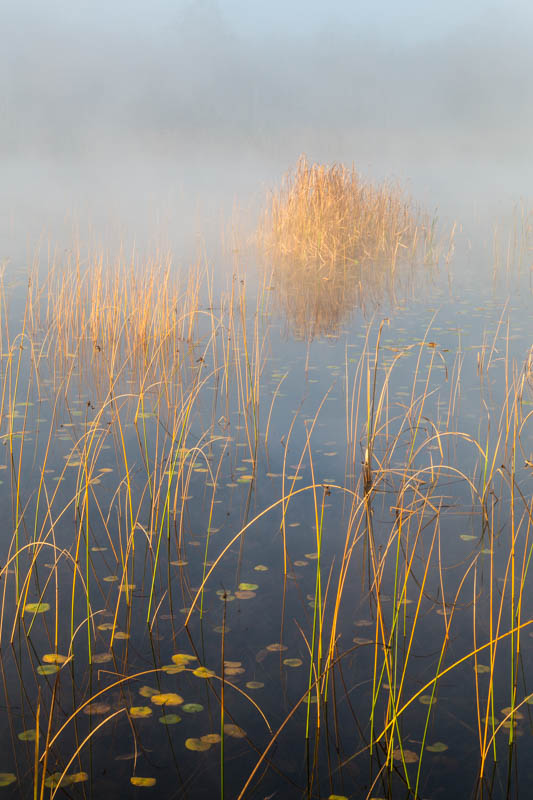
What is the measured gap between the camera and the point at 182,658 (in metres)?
2.83

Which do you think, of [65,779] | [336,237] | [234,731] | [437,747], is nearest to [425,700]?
[437,747]

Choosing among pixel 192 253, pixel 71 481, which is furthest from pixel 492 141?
pixel 71 481

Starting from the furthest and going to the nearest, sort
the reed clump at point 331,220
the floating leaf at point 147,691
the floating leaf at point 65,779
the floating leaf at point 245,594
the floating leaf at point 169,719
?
the reed clump at point 331,220, the floating leaf at point 245,594, the floating leaf at point 147,691, the floating leaf at point 169,719, the floating leaf at point 65,779

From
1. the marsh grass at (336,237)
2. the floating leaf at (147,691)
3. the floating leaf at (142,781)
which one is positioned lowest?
the floating leaf at (142,781)

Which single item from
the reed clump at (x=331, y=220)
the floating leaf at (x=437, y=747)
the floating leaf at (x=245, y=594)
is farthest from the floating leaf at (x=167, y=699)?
the reed clump at (x=331, y=220)

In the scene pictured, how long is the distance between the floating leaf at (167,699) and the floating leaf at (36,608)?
2.36 ft

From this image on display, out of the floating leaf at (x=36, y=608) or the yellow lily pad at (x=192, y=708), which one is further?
the floating leaf at (x=36, y=608)

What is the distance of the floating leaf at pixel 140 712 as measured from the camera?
253cm

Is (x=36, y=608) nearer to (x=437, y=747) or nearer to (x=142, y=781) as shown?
(x=142, y=781)

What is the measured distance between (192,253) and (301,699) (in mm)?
11725

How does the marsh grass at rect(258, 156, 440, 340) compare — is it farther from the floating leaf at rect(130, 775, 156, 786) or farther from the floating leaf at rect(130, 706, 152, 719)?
the floating leaf at rect(130, 775, 156, 786)

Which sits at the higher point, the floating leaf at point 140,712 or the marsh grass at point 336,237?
the marsh grass at point 336,237

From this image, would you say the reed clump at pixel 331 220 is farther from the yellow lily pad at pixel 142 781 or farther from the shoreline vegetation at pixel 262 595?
Answer: the yellow lily pad at pixel 142 781

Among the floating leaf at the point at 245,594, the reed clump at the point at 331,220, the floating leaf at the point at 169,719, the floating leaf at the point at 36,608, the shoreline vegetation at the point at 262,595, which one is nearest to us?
the shoreline vegetation at the point at 262,595
